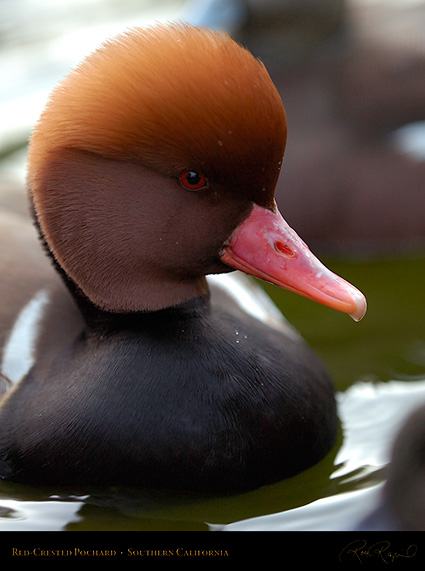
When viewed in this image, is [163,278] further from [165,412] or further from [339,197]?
[339,197]

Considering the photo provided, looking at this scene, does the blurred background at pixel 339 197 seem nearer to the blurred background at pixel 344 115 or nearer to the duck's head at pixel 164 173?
the blurred background at pixel 344 115

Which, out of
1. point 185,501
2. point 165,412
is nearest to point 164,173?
point 165,412

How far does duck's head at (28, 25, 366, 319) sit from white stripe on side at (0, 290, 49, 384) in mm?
354

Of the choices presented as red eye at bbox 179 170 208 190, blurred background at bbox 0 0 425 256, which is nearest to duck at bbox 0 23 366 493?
red eye at bbox 179 170 208 190

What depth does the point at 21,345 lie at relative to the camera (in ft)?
8.84

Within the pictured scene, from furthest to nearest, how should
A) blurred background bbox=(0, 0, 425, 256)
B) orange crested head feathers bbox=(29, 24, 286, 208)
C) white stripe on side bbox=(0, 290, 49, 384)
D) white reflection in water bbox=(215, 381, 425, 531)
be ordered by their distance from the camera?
blurred background bbox=(0, 0, 425, 256) → white stripe on side bbox=(0, 290, 49, 384) → white reflection in water bbox=(215, 381, 425, 531) → orange crested head feathers bbox=(29, 24, 286, 208)

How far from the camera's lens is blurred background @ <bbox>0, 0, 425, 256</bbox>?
4.25 m

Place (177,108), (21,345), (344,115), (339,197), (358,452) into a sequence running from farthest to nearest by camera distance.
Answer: (344,115) → (339,197) → (358,452) → (21,345) → (177,108)

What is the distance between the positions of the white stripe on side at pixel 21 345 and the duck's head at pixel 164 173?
354mm

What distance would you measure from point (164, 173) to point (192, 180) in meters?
0.07

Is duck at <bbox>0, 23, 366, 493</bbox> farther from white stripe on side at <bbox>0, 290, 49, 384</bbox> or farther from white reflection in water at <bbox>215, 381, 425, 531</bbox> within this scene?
white reflection in water at <bbox>215, 381, 425, 531</bbox>

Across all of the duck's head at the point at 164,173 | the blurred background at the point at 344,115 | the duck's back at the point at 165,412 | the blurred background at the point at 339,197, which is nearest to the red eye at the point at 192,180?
the duck's head at the point at 164,173

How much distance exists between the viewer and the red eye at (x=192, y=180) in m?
2.25

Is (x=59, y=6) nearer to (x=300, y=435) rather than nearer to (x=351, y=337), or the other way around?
(x=351, y=337)
